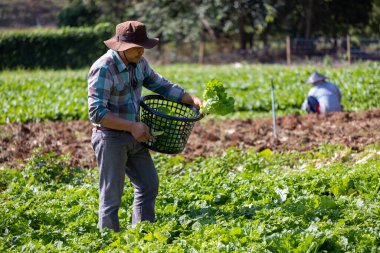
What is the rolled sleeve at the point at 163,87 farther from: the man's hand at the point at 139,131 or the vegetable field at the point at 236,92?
the vegetable field at the point at 236,92

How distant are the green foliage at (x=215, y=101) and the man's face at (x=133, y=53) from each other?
84 cm

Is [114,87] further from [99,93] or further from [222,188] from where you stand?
[222,188]

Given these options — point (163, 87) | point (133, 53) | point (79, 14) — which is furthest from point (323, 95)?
point (79, 14)

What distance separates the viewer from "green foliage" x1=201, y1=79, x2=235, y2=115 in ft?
20.3

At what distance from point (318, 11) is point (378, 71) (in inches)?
Result: 617

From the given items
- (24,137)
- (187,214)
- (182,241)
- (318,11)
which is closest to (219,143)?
(24,137)

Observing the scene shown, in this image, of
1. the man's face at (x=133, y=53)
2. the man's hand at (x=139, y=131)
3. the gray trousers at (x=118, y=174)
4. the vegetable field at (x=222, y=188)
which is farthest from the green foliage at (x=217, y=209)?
the man's face at (x=133, y=53)

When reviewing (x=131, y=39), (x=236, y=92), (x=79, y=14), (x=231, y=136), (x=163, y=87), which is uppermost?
(x=79, y=14)

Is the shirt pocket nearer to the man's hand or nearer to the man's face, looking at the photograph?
the man's face

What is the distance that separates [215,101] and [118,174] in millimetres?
1164

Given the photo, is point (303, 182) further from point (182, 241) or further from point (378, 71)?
point (378, 71)

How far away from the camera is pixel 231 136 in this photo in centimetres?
1123

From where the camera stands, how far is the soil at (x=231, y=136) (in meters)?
9.93

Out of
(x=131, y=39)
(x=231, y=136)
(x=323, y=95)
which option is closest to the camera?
(x=131, y=39)
